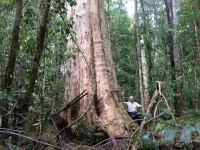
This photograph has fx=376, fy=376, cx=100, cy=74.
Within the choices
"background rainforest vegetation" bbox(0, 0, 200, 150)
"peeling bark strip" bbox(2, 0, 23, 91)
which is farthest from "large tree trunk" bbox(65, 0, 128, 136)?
"peeling bark strip" bbox(2, 0, 23, 91)

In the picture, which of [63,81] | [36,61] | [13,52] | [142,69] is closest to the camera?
[13,52]

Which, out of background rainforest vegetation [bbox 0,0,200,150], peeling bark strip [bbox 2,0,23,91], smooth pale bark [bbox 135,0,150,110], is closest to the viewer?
background rainforest vegetation [bbox 0,0,200,150]

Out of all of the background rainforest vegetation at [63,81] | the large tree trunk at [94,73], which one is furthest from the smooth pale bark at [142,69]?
the background rainforest vegetation at [63,81]

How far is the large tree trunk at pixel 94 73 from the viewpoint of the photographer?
715cm

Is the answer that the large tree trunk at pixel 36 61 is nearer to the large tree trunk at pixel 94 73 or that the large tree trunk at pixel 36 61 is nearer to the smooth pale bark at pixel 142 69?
the large tree trunk at pixel 94 73

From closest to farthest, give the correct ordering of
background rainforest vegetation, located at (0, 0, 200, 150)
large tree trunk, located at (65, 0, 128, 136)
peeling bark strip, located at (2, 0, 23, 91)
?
1. background rainforest vegetation, located at (0, 0, 200, 150)
2. peeling bark strip, located at (2, 0, 23, 91)
3. large tree trunk, located at (65, 0, 128, 136)

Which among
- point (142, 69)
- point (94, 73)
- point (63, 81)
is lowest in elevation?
point (63, 81)

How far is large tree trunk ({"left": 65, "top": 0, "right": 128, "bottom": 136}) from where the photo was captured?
7.15 meters

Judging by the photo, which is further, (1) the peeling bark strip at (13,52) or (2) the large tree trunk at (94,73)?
(2) the large tree trunk at (94,73)

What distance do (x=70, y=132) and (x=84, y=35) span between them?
2268mm

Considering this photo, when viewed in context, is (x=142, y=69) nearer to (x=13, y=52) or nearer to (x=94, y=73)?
(x=94, y=73)

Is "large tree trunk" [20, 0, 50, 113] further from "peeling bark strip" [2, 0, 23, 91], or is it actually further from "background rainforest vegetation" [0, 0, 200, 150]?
"peeling bark strip" [2, 0, 23, 91]

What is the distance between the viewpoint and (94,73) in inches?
303

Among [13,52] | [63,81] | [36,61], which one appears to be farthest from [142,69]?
[13,52]
